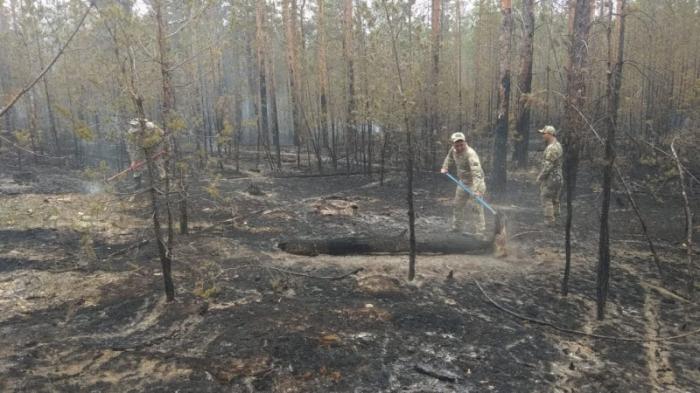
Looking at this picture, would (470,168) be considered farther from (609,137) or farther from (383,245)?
(609,137)

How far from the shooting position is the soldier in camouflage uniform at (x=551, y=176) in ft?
25.9

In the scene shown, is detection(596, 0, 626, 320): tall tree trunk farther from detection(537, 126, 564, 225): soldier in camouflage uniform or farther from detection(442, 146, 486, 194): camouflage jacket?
detection(537, 126, 564, 225): soldier in camouflage uniform

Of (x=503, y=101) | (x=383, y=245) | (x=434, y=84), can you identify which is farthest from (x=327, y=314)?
(x=434, y=84)

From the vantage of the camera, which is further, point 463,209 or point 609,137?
point 463,209

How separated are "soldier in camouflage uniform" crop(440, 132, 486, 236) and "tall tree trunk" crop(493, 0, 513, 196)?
2.96m

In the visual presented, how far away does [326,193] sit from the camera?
1104 cm

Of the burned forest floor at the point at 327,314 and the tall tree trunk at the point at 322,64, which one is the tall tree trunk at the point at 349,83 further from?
the burned forest floor at the point at 327,314

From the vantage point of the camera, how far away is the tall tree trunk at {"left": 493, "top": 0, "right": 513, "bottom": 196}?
32.7 ft

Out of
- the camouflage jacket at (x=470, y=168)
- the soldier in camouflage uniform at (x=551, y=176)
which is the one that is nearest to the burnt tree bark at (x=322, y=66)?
the camouflage jacket at (x=470, y=168)

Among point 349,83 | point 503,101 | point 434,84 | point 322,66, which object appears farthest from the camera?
point 322,66

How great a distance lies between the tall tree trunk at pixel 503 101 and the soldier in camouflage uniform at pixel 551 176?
221 centimetres

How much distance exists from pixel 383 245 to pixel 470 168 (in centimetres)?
196

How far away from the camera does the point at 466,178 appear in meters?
7.66

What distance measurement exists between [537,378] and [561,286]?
206 centimetres
